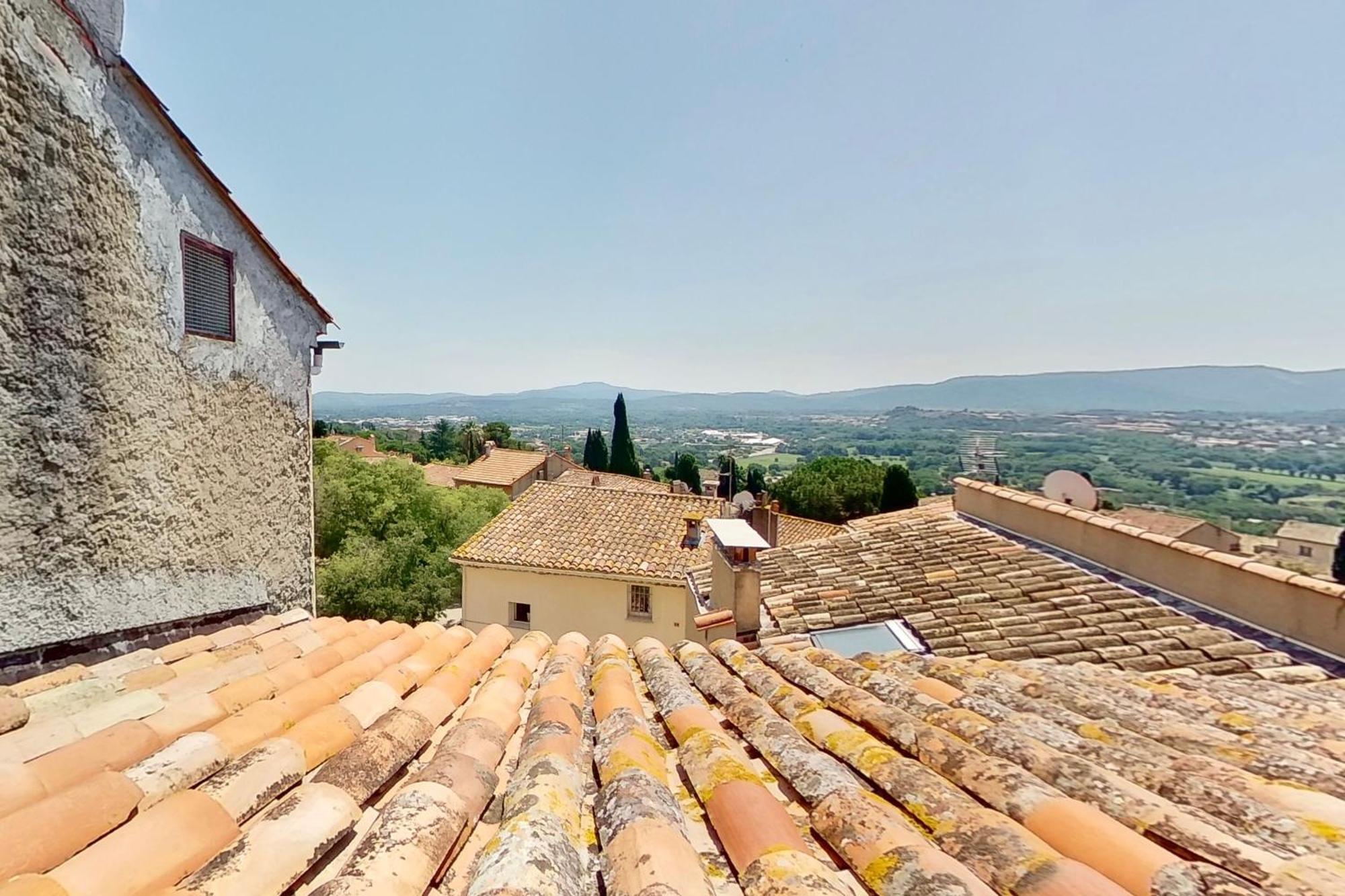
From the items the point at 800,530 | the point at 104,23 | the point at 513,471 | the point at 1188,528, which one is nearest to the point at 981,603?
the point at 104,23

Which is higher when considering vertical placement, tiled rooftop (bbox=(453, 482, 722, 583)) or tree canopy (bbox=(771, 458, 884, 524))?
tiled rooftop (bbox=(453, 482, 722, 583))

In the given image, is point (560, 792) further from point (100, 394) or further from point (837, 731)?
point (100, 394)

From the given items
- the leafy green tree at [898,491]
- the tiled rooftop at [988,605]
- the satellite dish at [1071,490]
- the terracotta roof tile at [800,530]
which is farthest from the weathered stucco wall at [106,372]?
the leafy green tree at [898,491]

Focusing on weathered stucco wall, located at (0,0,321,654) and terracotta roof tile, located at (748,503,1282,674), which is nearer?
weathered stucco wall, located at (0,0,321,654)

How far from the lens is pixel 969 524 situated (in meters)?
9.31

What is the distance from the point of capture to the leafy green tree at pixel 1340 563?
20.2 ft

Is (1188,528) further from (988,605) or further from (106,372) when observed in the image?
(106,372)

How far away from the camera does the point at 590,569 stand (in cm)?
1405

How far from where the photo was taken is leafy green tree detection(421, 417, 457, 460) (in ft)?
265

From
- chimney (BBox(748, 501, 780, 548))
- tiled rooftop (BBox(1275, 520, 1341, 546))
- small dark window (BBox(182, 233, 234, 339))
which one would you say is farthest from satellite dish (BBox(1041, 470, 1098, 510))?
tiled rooftop (BBox(1275, 520, 1341, 546))

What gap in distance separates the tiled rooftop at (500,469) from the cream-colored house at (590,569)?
22.3 metres

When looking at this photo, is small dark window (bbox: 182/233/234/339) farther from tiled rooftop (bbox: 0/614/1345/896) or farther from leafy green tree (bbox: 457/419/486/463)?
leafy green tree (bbox: 457/419/486/463)

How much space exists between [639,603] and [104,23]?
12.2m

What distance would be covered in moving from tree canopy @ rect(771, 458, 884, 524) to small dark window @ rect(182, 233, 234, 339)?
38621mm
